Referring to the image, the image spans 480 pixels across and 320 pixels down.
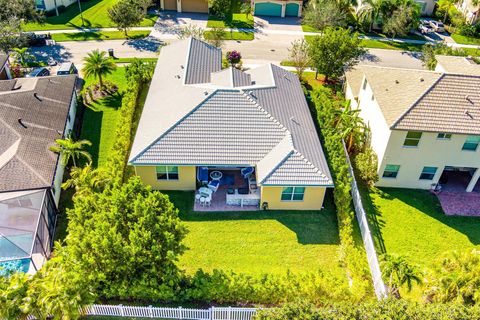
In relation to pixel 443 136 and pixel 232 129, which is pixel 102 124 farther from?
pixel 443 136

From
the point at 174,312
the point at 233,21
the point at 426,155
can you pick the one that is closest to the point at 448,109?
the point at 426,155

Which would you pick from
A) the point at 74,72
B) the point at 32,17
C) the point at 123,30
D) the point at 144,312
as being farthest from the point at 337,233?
the point at 32,17

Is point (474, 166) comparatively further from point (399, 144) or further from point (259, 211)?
point (259, 211)

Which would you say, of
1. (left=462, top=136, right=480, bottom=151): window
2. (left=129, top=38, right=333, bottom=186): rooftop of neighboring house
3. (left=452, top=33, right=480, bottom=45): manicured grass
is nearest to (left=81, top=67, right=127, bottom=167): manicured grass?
(left=129, top=38, right=333, bottom=186): rooftop of neighboring house

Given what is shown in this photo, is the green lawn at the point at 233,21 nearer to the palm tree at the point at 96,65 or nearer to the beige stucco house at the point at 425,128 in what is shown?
the palm tree at the point at 96,65

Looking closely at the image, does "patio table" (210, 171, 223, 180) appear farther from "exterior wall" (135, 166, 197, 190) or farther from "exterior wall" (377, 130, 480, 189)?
"exterior wall" (377, 130, 480, 189)
